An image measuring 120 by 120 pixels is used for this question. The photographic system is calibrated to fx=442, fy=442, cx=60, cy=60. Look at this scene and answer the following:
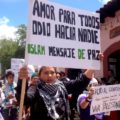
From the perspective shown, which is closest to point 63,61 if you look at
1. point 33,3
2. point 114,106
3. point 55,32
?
point 55,32

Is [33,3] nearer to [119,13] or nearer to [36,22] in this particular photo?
[36,22]

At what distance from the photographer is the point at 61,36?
5.75m

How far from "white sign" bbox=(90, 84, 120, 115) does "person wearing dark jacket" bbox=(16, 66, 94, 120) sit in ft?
3.56

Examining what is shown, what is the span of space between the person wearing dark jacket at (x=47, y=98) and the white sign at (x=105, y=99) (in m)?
1.09

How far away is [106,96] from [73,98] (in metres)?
2.72

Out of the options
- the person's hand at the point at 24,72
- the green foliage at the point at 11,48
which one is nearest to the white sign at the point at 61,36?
the person's hand at the point at 24,72

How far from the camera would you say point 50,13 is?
5.66 m

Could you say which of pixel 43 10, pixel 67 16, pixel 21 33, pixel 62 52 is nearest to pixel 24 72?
pixel 62 52

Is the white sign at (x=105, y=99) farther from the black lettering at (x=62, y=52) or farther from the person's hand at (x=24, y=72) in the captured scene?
the person's hand at (x=24, y=72)

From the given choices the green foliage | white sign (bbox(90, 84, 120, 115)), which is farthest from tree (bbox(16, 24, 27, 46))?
white sign (bbox(90, 84, 120, 115))

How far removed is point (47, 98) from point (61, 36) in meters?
0.95

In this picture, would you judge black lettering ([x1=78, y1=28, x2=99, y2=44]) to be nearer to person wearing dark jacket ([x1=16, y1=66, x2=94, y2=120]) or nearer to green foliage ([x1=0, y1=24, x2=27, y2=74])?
person wearing dark jacket ([x1=16, y1=66, x2=94, y2=120])

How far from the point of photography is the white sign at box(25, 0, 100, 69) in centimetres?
536

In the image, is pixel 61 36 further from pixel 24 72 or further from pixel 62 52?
pixel 24 72
